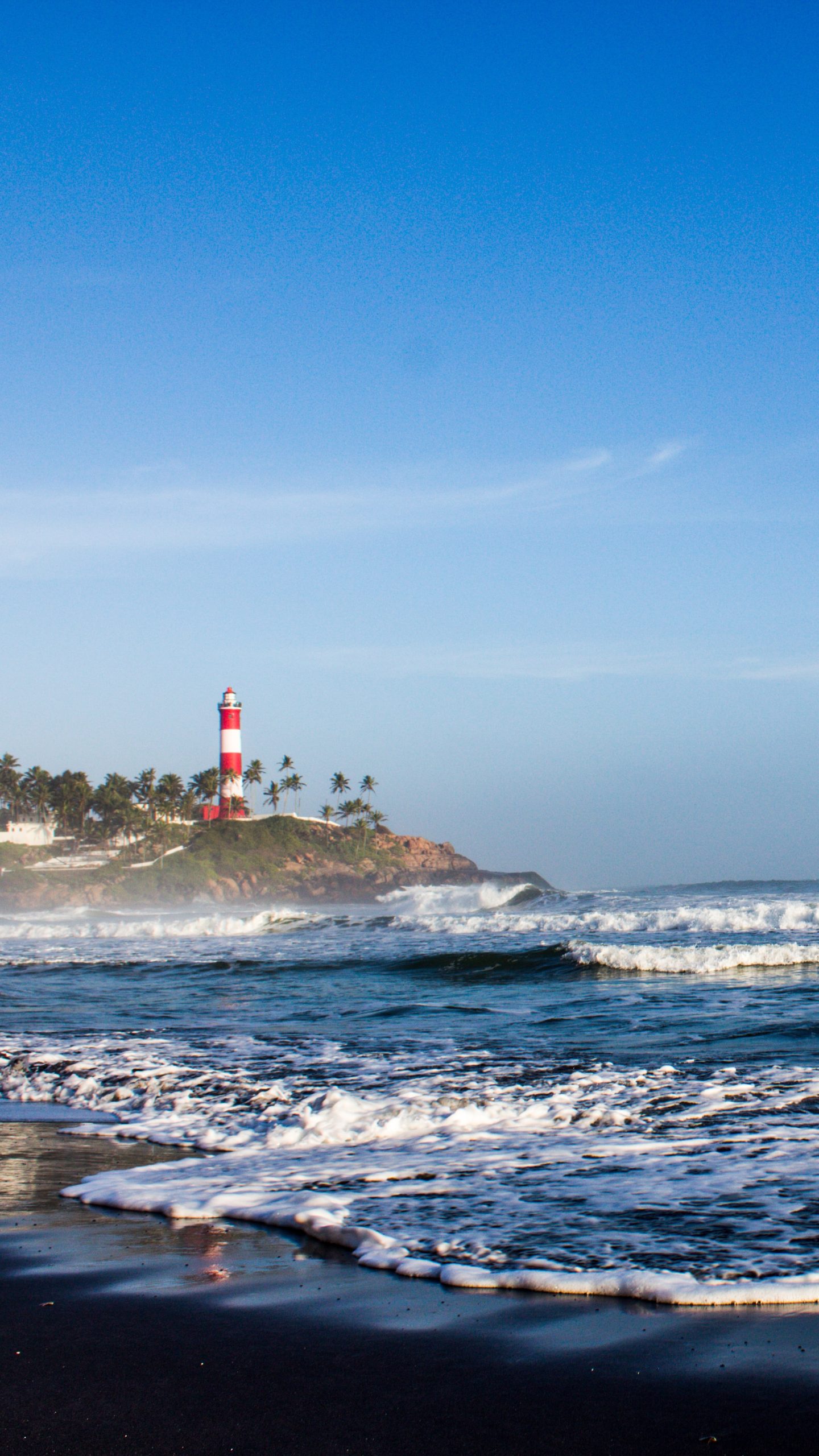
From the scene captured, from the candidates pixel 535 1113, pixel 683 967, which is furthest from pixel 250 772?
pixel 535 1113

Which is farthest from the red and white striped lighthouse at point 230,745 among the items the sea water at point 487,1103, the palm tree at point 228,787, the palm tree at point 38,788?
the sea water at point 487,1103

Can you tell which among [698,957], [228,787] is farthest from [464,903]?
[228,787]

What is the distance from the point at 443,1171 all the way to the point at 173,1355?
3.08 metres

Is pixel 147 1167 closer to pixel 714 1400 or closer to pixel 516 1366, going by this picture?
pixel 516 1366

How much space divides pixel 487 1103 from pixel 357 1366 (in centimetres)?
499

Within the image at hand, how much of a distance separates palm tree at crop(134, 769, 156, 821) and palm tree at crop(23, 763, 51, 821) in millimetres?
8665

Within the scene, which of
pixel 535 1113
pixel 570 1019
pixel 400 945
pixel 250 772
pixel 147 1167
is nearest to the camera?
pixel 147 1167

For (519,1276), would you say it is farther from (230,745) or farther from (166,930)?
(230,745)

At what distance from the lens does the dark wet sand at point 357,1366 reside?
312 centimetres

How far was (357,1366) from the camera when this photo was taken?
12.0 ft

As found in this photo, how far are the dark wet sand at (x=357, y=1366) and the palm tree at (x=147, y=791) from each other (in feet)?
346

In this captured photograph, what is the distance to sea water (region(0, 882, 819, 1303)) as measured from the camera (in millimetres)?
5047

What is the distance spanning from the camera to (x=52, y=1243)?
528 cm

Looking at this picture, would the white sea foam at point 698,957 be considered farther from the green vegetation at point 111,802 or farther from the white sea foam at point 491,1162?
the green vegetation at point 111,802
